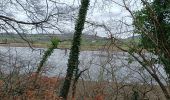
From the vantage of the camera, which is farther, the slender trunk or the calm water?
the slender trunk

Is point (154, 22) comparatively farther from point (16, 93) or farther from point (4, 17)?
point (4, 17)

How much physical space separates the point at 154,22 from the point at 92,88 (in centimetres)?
2349

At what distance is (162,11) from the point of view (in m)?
20.8

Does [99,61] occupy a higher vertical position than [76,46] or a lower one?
lower

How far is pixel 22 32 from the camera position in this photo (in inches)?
519

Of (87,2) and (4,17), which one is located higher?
(87,2)

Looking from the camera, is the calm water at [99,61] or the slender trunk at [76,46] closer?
the calm water at [99,61]

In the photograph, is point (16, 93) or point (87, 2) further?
point (87, 2)

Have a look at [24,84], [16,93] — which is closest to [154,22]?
[16,93]

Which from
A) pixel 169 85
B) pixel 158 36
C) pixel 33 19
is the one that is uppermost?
pixel 33 19

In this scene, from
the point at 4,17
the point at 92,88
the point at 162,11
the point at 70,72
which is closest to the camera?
the point at 4,17

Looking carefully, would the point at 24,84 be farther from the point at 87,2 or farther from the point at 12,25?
the point at 87,2

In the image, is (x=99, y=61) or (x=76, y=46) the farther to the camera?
(x=99, y=61)

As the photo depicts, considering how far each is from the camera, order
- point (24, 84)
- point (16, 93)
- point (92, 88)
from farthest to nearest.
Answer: point (92, 88)
point (24, 84)
point (16, 93)
